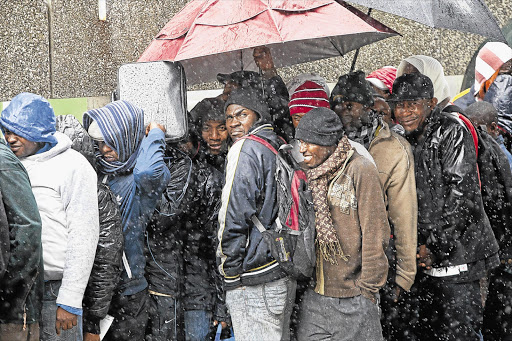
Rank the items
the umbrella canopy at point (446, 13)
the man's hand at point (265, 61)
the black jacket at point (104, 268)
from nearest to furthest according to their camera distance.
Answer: the black jacket at point (104, 268), the umbrella canopy at point (446, 13), the man's hand at point (265, 61)

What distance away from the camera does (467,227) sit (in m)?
4.96

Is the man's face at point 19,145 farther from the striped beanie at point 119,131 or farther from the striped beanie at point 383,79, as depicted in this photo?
the striped beanie at point 383,79

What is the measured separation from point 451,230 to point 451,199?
0.23m

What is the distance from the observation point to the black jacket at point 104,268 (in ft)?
14.0

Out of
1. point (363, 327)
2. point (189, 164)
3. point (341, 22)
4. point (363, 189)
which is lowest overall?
point (363, 327)

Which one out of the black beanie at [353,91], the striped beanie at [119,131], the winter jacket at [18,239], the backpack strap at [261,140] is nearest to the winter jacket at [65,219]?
the winter jacket at [18,239]

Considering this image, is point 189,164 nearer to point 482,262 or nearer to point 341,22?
point 341,22

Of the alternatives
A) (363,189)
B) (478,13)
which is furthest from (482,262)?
(478,13)

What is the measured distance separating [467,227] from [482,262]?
309 millimetres

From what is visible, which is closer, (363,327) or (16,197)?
(16,197)

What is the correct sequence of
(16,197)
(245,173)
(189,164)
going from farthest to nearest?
(189,164) → (245,173) → (16,197)

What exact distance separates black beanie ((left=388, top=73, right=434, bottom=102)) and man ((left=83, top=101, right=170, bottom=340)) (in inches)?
74.6

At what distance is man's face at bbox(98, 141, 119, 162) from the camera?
4.65 metres

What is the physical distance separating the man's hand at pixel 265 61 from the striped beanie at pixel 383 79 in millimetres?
1180
